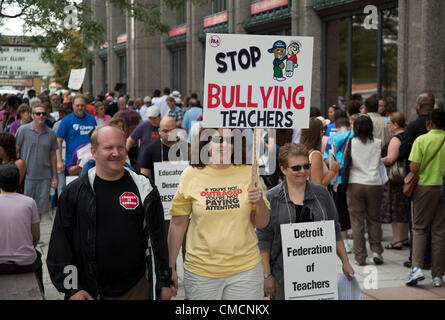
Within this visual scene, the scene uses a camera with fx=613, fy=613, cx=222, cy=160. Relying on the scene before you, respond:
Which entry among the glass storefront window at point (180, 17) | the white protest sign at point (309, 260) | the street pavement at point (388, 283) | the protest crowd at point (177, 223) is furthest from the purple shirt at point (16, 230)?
the glass storefront window at point (180, 17)

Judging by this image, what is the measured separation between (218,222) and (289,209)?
0.67 m

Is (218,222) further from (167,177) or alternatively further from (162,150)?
(162,150)

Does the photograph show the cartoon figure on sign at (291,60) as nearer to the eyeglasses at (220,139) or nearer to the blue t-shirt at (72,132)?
the eyeglasses at (220,139)

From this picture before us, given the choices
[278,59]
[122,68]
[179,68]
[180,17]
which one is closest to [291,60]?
[278,59]

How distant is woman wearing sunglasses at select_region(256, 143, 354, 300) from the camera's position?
4625mm

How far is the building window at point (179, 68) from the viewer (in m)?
28.3

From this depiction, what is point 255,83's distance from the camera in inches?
179

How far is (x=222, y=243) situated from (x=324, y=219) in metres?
0.91

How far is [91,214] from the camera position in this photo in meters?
3.81

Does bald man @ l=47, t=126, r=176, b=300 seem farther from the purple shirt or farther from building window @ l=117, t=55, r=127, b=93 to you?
building window @ l=117, t=55, r=127, b=93

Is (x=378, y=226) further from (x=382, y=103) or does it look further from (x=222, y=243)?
(x=222, y=243)

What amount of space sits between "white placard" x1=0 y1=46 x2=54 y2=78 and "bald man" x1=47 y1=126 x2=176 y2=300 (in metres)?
13.9

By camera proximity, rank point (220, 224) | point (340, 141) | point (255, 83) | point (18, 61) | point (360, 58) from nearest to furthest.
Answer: point (220, 224)
point (255, 83)
point (340, 141)
point (360, 58)
point (18, 61)

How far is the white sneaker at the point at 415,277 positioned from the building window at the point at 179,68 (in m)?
22.1
